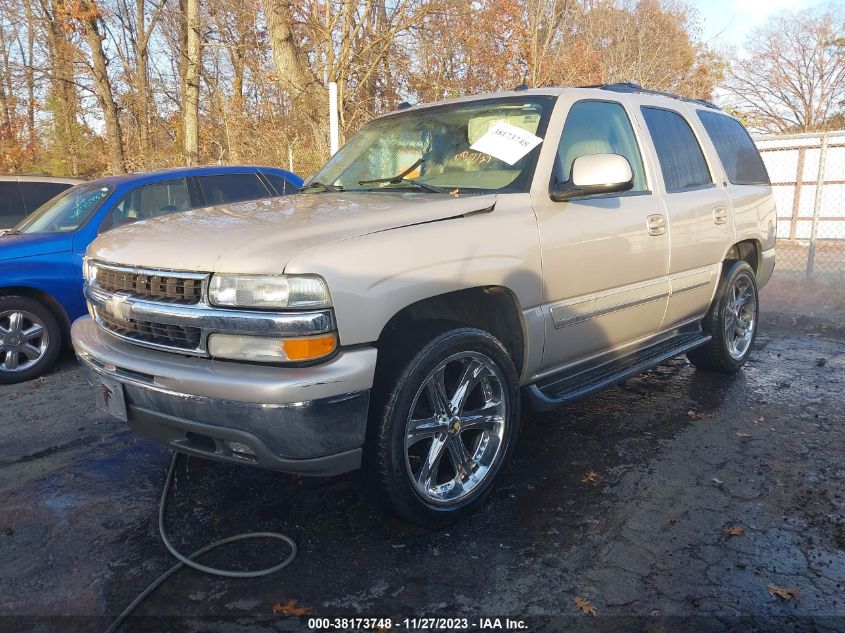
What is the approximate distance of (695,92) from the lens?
66.3 feet

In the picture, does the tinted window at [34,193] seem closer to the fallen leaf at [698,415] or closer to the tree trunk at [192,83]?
the fallen leaf at [698,415]

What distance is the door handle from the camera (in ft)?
12.9

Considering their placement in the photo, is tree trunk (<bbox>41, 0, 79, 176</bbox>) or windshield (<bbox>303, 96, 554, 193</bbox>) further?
tree trunk (<bbox>41, 0, 79, 176</bbox>)

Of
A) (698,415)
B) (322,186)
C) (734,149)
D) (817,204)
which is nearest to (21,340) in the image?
(322,186)

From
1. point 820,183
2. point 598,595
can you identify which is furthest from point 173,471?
point 820,183

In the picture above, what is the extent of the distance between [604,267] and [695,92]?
19330mm

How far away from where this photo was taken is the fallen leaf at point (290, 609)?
7.85 ft

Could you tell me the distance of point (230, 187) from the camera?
6707mm

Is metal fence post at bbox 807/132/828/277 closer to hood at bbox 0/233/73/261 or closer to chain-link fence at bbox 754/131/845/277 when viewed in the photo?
chain-link fence at bbox 754/131/845/277

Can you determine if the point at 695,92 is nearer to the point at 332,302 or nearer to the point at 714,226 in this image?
the point at 714,226

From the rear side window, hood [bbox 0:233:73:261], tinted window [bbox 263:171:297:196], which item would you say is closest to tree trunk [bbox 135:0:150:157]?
tinted window [bbox 263:171:297:196]

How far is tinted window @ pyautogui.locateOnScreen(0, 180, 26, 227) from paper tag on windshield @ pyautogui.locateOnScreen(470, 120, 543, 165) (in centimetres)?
649

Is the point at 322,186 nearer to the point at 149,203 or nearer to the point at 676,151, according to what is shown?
the point at 676,151

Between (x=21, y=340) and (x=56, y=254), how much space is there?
2.52 ft
